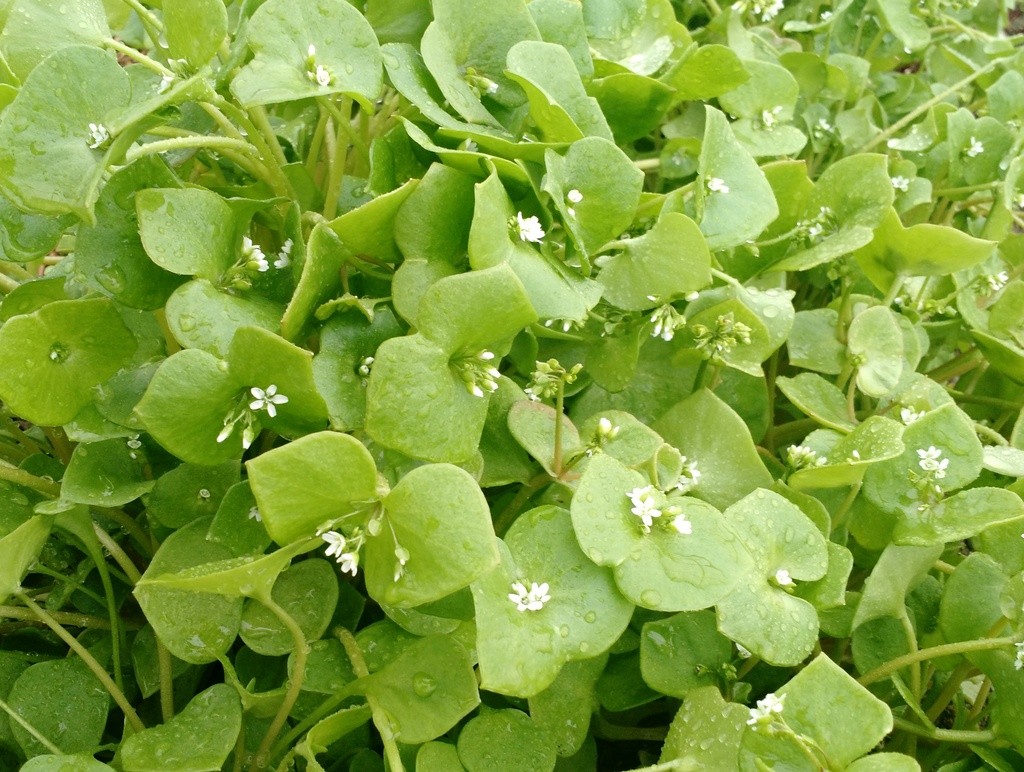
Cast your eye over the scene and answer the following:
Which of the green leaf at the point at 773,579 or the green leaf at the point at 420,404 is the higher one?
the green leaf at the point at 420,404

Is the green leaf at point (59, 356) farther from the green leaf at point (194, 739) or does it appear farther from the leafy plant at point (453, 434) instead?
the green leaf at point (194, 739)

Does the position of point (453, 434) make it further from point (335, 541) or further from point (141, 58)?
point (141, 58)

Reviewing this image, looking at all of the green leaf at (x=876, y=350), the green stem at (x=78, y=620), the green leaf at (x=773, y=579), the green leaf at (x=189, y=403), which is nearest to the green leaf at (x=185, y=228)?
the green leaf at (x=189, y=403)

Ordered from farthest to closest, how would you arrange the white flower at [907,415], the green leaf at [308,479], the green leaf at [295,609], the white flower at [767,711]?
the white flower at [907,415]
the green leaf at [295,609]
the white flower at [767,711]
the green leaf at [308,479]

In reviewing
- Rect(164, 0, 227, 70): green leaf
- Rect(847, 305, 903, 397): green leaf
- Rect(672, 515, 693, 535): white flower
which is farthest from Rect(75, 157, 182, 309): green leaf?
Rect(847, 305, 903, 397): green leaf

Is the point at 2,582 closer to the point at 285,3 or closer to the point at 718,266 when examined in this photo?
the point at 285,3

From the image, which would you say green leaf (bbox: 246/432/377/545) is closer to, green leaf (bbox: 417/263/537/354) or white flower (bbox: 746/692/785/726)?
green leaf (bbox: 417/263/537/354)

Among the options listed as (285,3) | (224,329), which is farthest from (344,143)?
(224,329)
